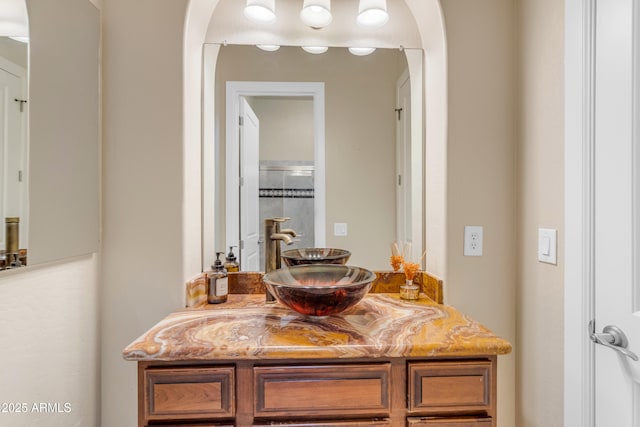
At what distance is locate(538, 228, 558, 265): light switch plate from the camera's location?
3.84ft

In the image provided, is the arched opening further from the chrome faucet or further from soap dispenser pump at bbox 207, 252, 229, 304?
the chrome faucet

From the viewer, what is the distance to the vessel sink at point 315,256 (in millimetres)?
1547

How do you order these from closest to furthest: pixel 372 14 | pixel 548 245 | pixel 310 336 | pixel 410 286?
pixel 310 336
pixel 548 245
pixel 410 286
pixel 372 14

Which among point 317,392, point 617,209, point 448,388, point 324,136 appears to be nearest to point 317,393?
point 317,392

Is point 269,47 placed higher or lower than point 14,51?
higher

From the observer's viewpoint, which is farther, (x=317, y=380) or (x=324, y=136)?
(x=324, y=136)

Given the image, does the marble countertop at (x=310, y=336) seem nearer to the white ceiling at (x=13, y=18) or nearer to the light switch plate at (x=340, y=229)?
the light switch plate at (x=340, y=229)

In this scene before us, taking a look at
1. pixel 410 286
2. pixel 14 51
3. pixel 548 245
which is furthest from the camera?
pixel 410 286

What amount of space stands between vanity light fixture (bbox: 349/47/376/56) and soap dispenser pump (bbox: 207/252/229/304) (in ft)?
3.56

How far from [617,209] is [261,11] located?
4.78 ft

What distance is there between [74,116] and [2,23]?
313mm

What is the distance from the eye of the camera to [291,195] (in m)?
1.61

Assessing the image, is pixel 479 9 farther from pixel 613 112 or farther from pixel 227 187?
pixel 227 187

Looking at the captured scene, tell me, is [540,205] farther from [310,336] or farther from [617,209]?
[310,336]
